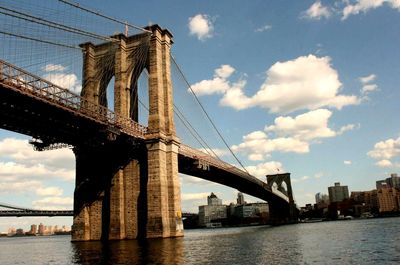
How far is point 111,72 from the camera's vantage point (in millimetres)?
62156

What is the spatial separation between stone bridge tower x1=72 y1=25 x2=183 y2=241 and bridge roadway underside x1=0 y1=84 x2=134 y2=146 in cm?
123

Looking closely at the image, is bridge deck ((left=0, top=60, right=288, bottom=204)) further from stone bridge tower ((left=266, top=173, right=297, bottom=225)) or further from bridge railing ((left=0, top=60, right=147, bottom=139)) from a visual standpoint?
stone bridge tower ((left=266, top=173, right=297, bottom=225))

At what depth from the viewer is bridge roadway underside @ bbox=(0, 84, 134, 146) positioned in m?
38.4

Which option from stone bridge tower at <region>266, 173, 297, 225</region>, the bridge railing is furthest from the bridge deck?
stone bridge tower at <region>266, 173, 297, 225</region>

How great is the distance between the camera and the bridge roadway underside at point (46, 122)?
38391 millimetres

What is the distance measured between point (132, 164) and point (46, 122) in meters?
13.2

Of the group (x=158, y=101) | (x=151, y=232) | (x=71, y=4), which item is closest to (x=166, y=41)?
(x=158, y=101)

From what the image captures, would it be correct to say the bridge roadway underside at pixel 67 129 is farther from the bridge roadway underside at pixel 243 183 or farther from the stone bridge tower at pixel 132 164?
the bridge roadway underside at pixel 243 183

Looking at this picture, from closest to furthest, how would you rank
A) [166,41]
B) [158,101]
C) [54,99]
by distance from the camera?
[54,99] → [158,101] → [166,41]

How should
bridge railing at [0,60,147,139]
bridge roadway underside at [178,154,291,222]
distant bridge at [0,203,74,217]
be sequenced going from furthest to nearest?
distant bridge at [0,203,74,217] → bridge roadway underside at [178,154,291,222] → bridge railing at [0,60,147,139]

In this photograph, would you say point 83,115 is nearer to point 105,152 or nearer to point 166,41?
point 105,152

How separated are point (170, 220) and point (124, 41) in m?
26.2

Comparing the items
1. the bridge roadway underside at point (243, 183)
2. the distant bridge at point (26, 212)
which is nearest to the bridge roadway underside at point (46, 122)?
the bridge roadway underside at point (243, 183)

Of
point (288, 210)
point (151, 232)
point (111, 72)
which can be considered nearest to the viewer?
point (151, 232)
